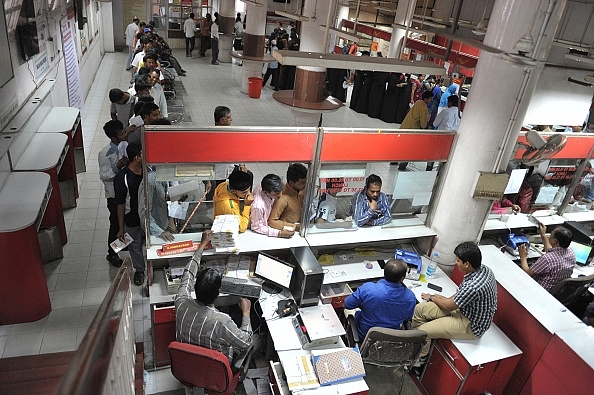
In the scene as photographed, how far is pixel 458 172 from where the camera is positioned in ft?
16.3

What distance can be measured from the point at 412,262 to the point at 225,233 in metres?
2.24

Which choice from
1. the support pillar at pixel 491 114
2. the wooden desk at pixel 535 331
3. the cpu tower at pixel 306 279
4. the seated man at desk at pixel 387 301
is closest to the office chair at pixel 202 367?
the cpu tower at pixel 306 279

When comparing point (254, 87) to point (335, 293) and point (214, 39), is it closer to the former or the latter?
point (214, 39)

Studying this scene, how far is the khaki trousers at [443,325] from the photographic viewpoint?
4020 millimetres

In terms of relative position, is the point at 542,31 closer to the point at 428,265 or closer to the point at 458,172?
the point at 458,172

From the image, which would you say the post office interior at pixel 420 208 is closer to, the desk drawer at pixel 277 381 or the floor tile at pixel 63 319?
the desk drawer at pixel 277 381

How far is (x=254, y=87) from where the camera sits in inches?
520

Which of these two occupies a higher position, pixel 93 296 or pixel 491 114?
pixel 491 114

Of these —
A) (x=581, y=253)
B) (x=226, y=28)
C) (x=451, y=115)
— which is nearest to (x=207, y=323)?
(x=581, y=253)

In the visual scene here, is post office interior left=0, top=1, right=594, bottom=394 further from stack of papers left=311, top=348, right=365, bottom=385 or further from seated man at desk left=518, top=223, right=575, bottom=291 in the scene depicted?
stack of papers left=311, top=348, right=365, bottom=385

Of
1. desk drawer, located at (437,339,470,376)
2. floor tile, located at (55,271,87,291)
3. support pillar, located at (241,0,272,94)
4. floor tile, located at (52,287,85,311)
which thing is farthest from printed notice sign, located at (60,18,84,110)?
desk drawer, located at (437,339,470,376)

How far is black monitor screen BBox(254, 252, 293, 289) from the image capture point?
4.27 m

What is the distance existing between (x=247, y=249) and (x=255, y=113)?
8032 millimetres

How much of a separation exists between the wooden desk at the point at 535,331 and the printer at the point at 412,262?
82 centimetres
